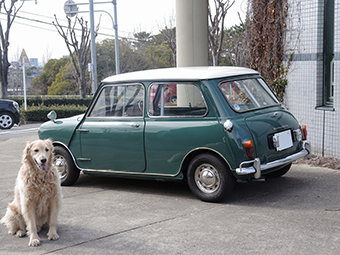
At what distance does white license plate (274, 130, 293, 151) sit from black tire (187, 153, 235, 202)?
0.84 metres

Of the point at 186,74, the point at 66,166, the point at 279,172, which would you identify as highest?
the point at 186,74

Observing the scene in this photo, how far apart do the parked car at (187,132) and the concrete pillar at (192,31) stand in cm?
354

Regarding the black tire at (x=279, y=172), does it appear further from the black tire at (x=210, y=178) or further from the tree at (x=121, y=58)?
the tree at (x=121, y=58)

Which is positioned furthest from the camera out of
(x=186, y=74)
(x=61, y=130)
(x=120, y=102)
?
(x=61, y=130)

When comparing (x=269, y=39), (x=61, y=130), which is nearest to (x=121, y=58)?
(x=269, y=39)

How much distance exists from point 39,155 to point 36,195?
1.45 ft

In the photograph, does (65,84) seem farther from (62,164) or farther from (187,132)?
(187,132)

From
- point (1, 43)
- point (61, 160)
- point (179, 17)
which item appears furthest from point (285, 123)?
point (1, 43)

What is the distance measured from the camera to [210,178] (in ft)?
20.6

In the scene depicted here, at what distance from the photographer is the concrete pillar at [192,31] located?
10.5 meters

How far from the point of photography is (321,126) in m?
8.84

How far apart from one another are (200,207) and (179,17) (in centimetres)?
573

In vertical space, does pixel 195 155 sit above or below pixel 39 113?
above

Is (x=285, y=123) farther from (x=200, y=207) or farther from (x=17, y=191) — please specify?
(x=17, y=191)
